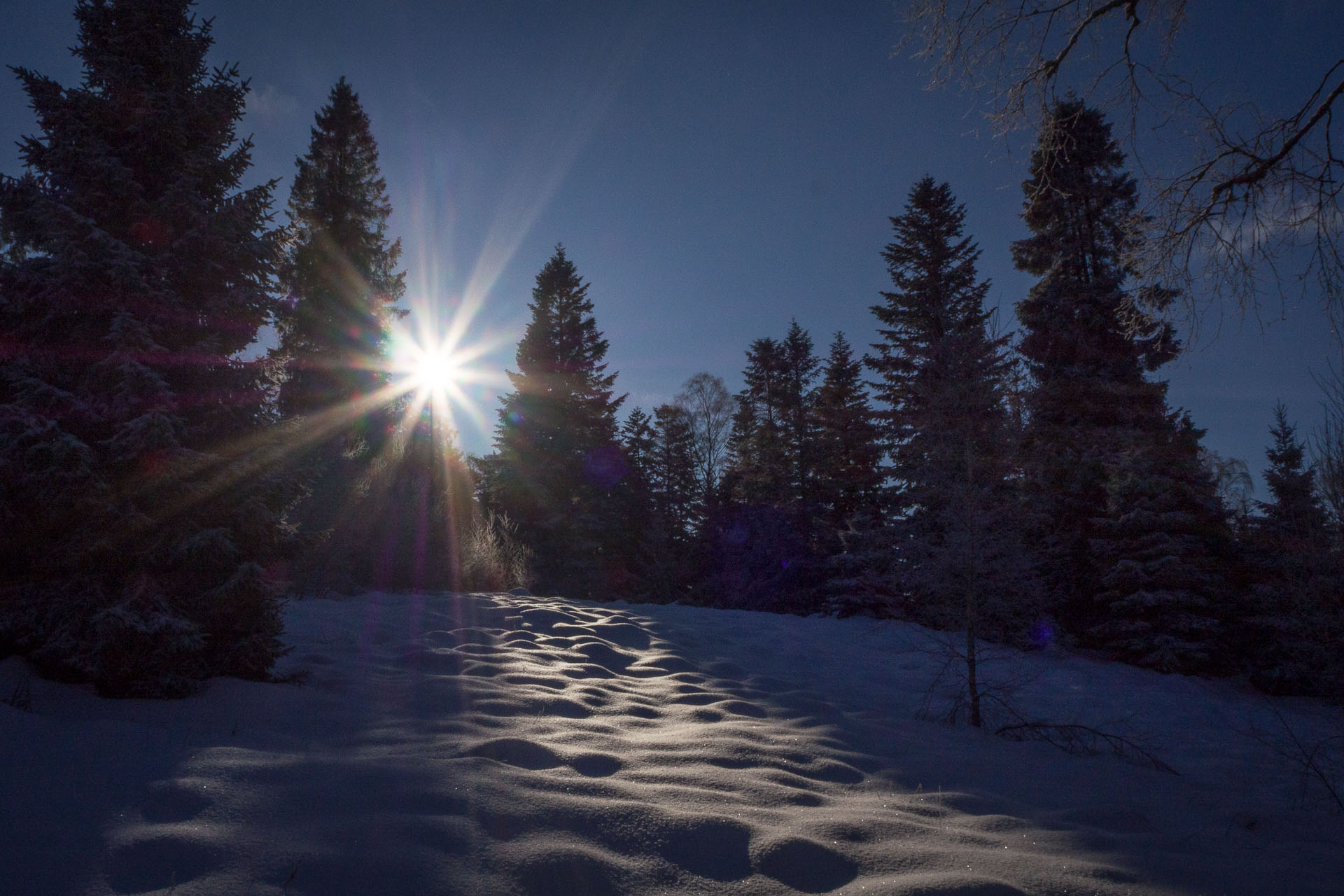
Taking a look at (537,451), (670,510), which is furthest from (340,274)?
(670,510)

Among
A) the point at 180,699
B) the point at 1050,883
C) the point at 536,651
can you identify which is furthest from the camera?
the point at 536,651

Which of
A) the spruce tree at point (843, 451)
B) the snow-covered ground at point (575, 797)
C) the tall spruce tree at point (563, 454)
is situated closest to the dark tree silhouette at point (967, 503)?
the snow-covered ground at point (575, 797)

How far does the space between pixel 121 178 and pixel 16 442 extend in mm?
1680

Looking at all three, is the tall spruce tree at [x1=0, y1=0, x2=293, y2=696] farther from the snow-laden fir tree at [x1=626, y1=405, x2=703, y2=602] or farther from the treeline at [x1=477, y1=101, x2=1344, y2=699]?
the snow-laden fir tree at [x1=626, y1=405, x2=703, y2=602]

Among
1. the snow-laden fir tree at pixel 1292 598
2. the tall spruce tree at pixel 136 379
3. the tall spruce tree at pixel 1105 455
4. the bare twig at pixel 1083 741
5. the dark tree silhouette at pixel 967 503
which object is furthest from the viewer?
the tall spruce tree at pixel 1105 455

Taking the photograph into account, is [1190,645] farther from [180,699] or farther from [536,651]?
[180,699]

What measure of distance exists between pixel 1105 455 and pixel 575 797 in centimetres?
1336

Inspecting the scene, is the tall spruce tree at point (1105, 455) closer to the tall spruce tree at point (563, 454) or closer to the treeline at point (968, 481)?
the treeline at point (968, 481)

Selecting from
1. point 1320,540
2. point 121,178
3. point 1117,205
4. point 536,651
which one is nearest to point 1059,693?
point 1320,540

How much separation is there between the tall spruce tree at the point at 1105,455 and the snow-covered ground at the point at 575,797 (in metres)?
5.35

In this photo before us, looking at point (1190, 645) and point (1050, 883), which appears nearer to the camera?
point (1050, 883)

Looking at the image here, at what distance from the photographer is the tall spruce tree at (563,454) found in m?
19.9

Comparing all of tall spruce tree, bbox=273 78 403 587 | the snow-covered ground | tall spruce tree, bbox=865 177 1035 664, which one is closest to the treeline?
tall spruce tree, bbox=865 177 1035 664

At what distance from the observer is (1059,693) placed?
6.93 metres
